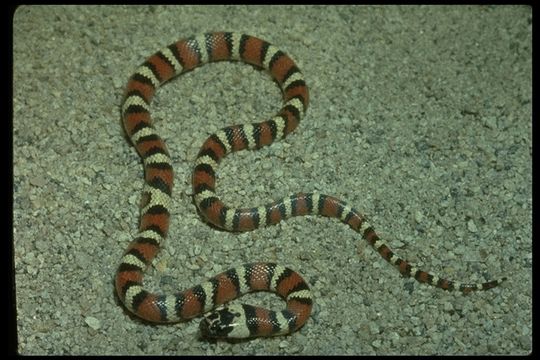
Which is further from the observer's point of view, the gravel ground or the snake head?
the gravel ground

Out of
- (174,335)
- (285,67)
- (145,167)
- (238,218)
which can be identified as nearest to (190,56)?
(285,67)

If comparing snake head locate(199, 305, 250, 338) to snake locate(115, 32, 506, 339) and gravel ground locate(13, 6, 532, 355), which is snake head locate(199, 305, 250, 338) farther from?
gravel ground locate(13, 6, 532, 355)

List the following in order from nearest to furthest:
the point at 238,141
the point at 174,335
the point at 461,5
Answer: the point at 174,335
the point at 238,141
the point at 461,5

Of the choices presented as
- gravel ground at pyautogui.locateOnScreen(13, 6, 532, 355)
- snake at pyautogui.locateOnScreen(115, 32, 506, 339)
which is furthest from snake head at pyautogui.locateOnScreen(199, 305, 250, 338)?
gravel ground at pyautogui.locateOnScreen(13, 6, 532, 355)

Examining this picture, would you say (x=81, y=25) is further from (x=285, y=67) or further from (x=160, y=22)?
(x=285, y=67)

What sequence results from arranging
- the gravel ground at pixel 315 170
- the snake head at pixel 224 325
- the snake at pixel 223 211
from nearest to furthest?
the snake head at pixel 224 325 → the snake at pixel 223 211 → the gravel ground at pixel 315 170

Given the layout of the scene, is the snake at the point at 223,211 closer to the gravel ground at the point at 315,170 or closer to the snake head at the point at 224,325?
the snake head at the point at 224,325

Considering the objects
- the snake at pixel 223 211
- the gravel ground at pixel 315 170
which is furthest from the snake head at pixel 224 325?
the gravel ground at pixel 315 170
